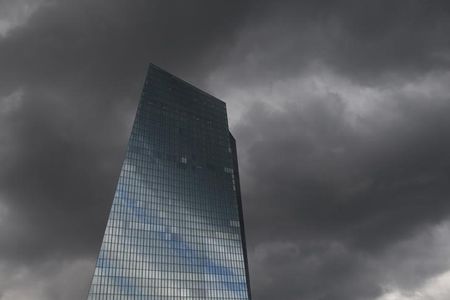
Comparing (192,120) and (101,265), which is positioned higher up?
(192,120)

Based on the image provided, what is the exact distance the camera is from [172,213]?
149625 millimetres

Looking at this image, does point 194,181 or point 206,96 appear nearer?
point 194,181

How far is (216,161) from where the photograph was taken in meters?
175

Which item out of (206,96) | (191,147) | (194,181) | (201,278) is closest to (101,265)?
(201,278)

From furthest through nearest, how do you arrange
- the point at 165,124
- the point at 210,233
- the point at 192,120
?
the point at 192,120 < the point at 165,124 < the point at 210,233

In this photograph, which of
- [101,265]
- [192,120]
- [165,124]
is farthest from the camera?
[192,120]

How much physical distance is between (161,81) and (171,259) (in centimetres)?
8423

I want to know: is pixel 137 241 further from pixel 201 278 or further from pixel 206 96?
pixel 206 96

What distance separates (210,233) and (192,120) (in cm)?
5646

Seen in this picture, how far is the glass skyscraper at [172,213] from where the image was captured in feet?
431

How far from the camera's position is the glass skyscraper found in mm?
131375

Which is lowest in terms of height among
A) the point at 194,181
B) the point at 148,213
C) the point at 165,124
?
the point at 148,213

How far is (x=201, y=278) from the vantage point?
465 feet

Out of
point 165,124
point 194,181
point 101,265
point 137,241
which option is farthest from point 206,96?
point 101,265
